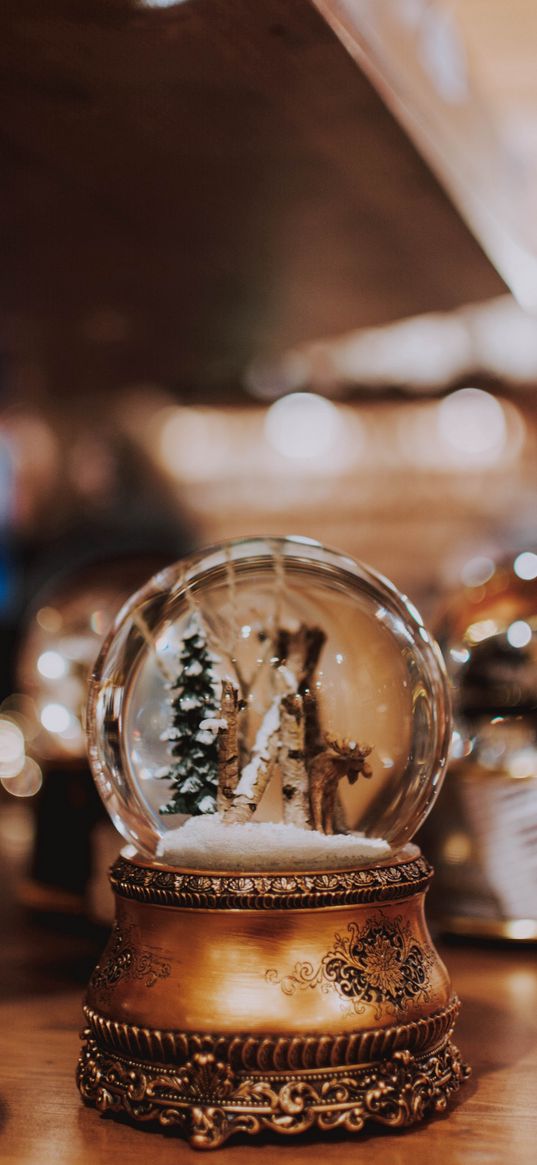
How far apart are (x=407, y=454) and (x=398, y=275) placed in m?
3.54

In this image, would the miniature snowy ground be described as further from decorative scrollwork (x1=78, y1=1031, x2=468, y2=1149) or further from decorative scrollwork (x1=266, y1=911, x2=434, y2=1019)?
decorative scrollwork (x1=78, y1=1031, x2=468, y2=1149)

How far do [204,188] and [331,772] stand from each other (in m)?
0.96

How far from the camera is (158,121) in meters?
1.49

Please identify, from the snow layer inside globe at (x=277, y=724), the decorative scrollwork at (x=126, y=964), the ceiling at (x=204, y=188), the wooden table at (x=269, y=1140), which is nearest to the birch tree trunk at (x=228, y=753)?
the snow layer inside globe at (x=277, y=724)

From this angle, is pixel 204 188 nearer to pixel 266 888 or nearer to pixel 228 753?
→ pixel 228 753

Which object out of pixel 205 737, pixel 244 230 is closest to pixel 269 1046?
pixel 205 737

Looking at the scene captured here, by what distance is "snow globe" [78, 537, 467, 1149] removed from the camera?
1011 millimetres

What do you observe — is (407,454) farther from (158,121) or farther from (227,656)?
(227,656)

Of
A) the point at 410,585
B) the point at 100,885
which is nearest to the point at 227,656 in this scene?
the point at 100,885

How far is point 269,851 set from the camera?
1075mm

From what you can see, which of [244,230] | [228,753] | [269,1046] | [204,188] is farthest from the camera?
[244,230]

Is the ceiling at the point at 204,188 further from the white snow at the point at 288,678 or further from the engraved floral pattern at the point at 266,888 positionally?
the engraved floral pattern at the point at 266,888

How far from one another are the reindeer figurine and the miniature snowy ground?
0.02 metres

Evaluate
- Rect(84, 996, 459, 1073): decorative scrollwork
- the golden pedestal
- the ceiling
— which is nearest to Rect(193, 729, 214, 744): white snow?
the golden pedestal
